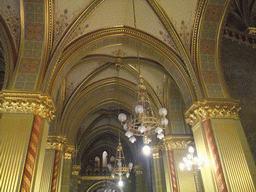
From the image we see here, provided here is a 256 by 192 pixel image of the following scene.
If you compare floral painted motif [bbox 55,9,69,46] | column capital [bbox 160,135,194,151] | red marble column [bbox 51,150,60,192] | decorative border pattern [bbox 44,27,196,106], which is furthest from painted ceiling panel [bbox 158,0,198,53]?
red marble column [bbox 51,150,60,192]

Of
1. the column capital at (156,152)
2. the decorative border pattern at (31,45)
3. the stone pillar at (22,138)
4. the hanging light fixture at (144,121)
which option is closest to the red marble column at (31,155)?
the stone pillar at (22,138)

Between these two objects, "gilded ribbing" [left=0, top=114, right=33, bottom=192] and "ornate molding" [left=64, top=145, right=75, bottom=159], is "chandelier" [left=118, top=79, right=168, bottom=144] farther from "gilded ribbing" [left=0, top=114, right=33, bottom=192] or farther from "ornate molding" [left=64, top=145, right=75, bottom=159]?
"ornate molding" [left=64, top=145, right=75, bottom=159]

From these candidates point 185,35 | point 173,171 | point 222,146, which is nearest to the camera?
point 222,146

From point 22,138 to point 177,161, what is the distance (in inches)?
252

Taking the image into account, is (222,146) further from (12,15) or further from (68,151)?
(68,151)

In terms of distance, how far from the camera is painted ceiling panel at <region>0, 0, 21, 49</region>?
250 inches

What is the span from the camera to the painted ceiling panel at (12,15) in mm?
6348

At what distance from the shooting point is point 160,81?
1056 centimetres

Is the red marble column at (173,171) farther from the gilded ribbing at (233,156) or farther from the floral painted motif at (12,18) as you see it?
the floral painted motif at (12,18)

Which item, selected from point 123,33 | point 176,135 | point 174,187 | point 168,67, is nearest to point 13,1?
point 123,33

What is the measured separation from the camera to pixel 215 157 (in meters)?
6.05

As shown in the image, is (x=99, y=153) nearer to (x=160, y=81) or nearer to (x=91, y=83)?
(x=91, y=83)

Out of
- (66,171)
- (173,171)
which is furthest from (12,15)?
(173,171)

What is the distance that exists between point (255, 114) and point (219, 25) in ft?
11.6
